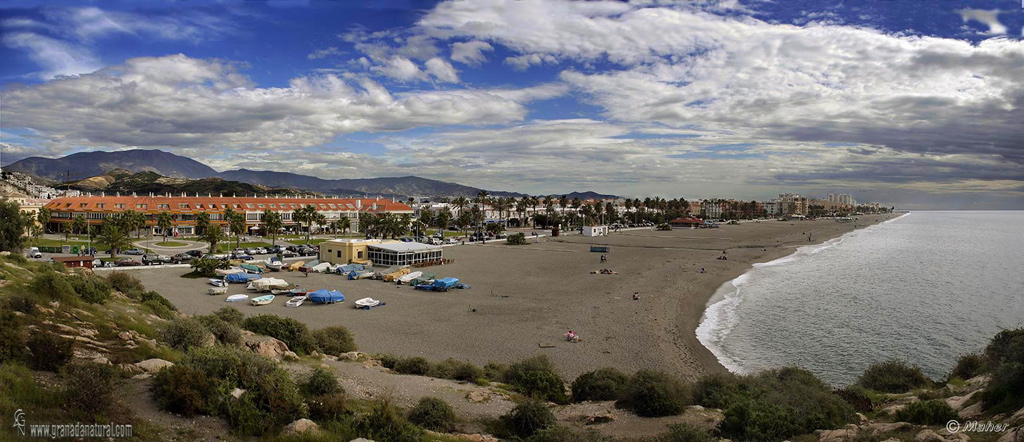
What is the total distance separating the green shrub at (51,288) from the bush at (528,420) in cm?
1407

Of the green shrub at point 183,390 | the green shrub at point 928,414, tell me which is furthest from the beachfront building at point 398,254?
the green shrub at point 928,414

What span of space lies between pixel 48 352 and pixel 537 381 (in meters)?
12.2

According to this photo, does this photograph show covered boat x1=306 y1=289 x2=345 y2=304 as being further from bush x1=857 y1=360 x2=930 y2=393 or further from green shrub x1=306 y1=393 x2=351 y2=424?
bush x1=857 y1=360 x2=930 y2=393

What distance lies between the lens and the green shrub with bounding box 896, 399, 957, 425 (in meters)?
12.4

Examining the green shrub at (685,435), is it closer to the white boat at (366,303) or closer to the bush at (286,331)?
the bush at (286,331)

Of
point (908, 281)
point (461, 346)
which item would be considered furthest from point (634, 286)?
point (908, 281)

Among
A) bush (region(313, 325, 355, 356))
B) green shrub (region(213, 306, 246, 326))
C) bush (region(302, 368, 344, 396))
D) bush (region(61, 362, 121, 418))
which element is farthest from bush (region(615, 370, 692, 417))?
green shrub (region(213, 306, 246, 326))

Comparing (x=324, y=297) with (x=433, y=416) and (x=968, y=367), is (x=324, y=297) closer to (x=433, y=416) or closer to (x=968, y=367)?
(x=433, y=416)

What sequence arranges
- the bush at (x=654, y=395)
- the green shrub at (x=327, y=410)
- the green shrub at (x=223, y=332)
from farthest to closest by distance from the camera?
the green shrub at (x=223, y=332) < the bush at (x=654, y=395) < the green shrub at (x=327, y=410)

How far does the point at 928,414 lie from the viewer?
12633 mm

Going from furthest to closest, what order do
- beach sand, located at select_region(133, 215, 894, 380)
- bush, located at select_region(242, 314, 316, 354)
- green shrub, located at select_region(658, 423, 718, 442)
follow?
beach sand, located at select_region(133, 215, 894, 380)
bush, located at select_region(242, 314, 316, 354)
green shrub, located at select_region(658, 423, 718, 442)

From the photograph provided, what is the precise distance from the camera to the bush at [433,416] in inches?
496

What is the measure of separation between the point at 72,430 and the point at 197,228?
7600 centimetres

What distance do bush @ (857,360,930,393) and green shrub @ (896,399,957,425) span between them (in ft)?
19.3
